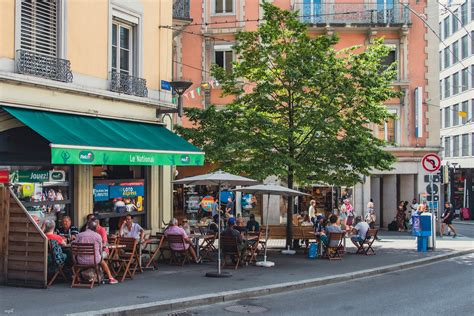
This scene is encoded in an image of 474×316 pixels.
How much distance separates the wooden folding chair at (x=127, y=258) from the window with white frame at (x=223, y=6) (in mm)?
18106

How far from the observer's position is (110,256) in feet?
43.8

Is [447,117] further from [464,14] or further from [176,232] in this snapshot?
[176,232]

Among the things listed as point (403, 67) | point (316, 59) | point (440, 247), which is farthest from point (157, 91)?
point (403, 67)

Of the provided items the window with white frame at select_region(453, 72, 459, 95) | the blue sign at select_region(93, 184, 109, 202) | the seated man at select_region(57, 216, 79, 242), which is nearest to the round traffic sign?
the blue sign at select_region(93, 184, 109, 202)

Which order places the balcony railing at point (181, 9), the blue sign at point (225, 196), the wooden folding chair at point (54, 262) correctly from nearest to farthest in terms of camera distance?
the wooden folding chair at point (54, 262) < the balcony railing at point (181, 9) < the blue sign at point (225, 196)

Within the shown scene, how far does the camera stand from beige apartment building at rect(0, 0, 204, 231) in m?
12.7

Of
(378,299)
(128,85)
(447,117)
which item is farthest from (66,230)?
(447,117)

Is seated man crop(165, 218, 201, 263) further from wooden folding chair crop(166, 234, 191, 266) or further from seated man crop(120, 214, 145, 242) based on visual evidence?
seated man crop(120, 214, 145, 242)

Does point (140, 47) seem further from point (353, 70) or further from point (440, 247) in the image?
point (440, 247)

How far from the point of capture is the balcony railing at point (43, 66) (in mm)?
12805

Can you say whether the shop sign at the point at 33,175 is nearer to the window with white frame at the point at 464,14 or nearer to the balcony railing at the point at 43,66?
the balcony railing at the point at 43,66

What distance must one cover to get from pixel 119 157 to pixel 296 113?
706 centimetres

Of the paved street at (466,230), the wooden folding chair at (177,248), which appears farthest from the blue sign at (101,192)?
the paved street at (466,230)

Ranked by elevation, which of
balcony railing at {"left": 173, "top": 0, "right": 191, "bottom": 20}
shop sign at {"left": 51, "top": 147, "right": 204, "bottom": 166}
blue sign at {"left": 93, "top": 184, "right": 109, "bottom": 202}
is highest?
balcony railing at {"left": 173, "top": 0, "right": 191, "bottom": 20}
